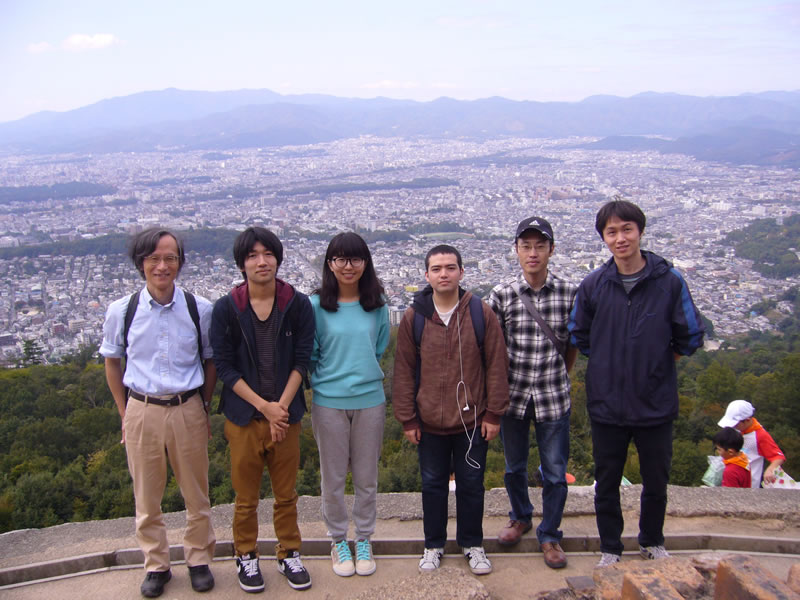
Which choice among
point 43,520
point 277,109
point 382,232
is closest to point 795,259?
point 382,232

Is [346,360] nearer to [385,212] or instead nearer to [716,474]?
[716,474]

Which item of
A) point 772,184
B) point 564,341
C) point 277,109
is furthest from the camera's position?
point 277,109

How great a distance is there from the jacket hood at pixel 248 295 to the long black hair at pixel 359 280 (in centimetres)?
14

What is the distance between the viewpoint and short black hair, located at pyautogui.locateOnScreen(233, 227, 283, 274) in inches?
95.9

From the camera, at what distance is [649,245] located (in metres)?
31.0

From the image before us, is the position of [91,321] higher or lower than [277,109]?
lower

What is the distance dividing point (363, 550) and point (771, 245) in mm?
38321

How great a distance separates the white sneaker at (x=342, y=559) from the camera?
2590mm

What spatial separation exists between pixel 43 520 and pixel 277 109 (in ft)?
470

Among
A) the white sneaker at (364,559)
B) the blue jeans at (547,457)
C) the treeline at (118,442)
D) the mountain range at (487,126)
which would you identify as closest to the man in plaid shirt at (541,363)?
the blue jeans at (547,457)

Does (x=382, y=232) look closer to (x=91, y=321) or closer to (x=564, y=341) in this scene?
(x=91, y=321)

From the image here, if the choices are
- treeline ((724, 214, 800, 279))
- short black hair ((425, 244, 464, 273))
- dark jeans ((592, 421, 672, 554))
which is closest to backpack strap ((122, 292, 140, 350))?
short black hair ((425, 244, 464, 273))

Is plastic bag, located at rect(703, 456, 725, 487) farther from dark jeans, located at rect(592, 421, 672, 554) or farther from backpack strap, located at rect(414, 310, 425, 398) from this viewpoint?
backpack strap, located at rect(414, 310, 425, 398)

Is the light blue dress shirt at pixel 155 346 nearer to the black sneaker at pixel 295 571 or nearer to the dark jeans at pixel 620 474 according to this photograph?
the black sneaker at pixel 295 571
